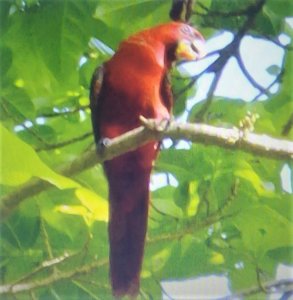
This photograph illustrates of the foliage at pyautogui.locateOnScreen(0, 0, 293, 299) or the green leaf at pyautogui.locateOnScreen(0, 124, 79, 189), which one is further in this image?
the foliage at pyautogui.locateOnScreen(0, 0, 293, 299)

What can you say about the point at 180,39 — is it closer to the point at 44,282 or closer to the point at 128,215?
the point at 128,215

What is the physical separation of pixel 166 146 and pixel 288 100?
0.17 m

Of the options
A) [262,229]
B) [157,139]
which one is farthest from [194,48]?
[262,229]

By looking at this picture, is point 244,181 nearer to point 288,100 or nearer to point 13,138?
point 288,100

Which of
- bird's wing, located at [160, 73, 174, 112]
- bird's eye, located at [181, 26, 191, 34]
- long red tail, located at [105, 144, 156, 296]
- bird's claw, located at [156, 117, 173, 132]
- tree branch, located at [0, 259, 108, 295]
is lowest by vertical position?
tree branch, located at [0, 259, 108, 295]

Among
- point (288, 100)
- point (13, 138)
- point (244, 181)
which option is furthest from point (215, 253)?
point (13, 138)

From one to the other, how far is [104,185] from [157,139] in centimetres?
8

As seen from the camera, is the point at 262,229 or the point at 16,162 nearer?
the point at 16,162

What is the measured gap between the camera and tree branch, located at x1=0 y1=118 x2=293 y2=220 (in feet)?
2.89

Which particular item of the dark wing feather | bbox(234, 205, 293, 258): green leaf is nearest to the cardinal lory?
the dark wing feather

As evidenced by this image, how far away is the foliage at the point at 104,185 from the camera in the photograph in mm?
924

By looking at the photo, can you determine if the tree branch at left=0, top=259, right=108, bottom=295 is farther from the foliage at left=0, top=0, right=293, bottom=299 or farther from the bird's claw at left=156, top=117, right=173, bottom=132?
the bird's claw at left=156, top=117, right=173, bottom=132

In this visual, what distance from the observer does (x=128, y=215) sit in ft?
2.97

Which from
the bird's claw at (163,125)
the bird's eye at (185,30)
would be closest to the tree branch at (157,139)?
the bird's claw at (163,125)
